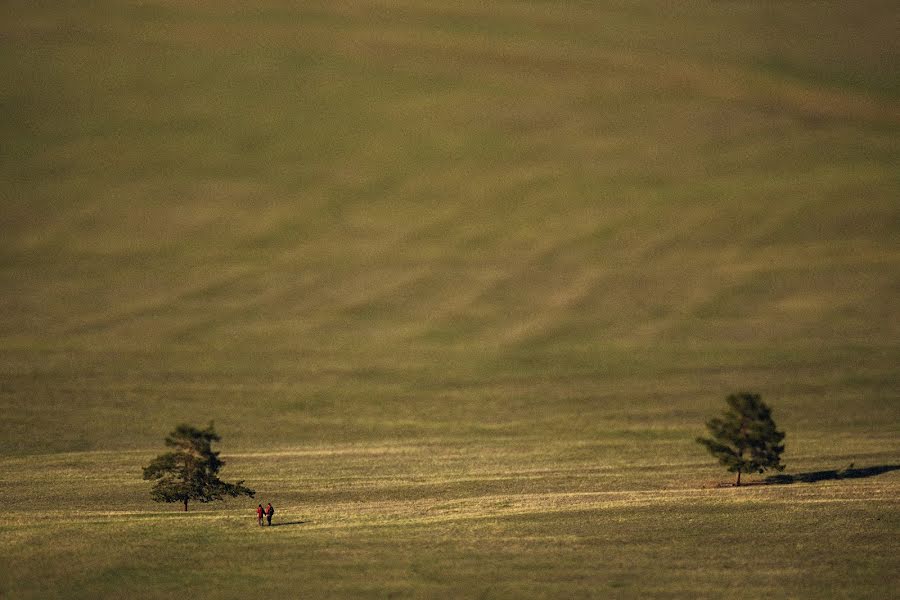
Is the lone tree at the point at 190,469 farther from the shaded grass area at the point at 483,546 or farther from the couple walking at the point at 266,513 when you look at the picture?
the couple walking at the point at 266,513

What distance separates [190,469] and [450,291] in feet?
120

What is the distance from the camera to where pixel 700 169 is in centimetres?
9450

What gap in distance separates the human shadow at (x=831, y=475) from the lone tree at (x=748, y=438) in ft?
3.36

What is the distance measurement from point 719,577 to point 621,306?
131 ft

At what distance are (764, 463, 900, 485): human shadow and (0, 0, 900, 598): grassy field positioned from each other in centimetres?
23

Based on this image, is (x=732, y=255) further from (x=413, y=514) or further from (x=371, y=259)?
(x=413, y=514)

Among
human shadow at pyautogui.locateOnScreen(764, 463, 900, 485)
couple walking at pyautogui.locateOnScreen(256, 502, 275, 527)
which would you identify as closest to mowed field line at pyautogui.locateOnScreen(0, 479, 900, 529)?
couple walking at pyautogui.locateOnScreen(256, 502, 275, 527)

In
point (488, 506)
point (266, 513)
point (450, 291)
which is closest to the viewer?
point (266, 513)

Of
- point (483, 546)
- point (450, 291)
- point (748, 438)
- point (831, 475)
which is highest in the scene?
point (450, 291)

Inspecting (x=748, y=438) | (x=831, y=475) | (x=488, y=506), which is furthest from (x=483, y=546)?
(x=831, y=475)

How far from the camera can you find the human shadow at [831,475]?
44656mm

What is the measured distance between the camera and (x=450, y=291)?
75.2 m

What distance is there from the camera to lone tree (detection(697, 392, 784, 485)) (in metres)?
43.6

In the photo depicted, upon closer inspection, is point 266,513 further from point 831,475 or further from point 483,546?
point 831,475
